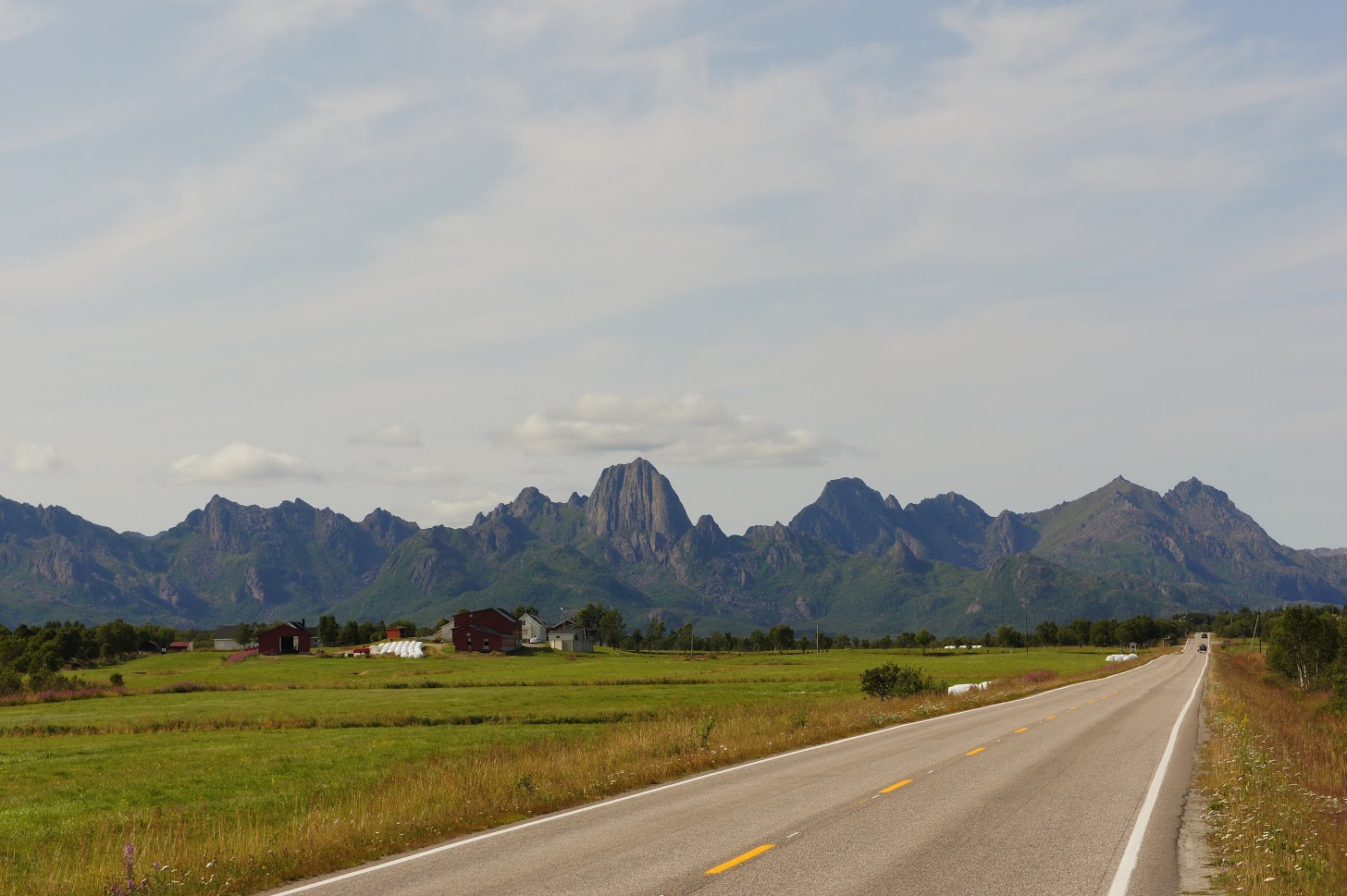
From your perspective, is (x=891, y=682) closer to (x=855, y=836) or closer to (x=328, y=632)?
(x=855, y=836)

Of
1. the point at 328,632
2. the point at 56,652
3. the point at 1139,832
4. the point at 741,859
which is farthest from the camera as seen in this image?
the point at 328,632

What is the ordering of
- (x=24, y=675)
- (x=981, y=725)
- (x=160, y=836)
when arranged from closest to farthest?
(x=160, y=836) → (x=981, y=725) → (x=24, y=675)

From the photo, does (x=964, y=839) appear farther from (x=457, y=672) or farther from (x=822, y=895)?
(x=457, y=672)

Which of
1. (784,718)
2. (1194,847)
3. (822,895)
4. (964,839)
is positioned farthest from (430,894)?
(784,718)

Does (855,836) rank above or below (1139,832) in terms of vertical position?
above

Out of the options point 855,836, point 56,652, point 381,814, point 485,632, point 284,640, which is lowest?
point 284,640

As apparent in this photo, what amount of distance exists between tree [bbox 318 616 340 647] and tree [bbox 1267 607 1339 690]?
489 feet

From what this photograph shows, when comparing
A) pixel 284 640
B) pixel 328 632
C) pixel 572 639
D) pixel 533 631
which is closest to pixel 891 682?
pixel 284 640

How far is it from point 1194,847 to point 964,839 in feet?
10.8

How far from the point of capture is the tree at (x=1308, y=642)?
8312 centimetres

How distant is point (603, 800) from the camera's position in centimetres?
2027

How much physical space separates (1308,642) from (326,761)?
79619mm

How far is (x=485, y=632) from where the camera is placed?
15138 cm

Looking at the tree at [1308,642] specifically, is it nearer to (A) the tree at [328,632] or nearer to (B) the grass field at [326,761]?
(B) the grass field at [326,761]
